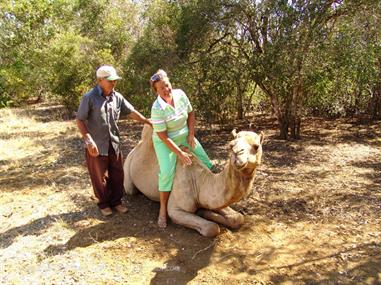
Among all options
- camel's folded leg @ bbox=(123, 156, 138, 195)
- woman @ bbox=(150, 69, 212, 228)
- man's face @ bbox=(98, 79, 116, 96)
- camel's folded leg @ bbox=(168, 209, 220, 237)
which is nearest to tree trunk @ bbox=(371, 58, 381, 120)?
woman @ bbox=(150, 69, 212, 228)

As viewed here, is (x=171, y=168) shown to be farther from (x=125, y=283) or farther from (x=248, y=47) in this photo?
(x=248, y=47)

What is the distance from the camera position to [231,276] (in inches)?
136

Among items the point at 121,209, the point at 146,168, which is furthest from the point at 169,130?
the point at 121,209

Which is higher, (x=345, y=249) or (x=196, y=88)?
(x=196, y=88)

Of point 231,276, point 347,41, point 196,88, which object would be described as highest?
point 347,41

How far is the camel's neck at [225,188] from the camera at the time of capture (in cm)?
344

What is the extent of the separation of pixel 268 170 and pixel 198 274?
3.34 metres

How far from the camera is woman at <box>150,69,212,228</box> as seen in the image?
3885 mm

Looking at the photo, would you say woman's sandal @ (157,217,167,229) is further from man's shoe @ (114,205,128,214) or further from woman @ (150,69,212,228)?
man's shoe @ (114,205,128,214)

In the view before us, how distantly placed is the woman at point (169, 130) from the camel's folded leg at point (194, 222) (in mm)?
211

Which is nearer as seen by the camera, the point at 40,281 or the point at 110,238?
the point at 40,281

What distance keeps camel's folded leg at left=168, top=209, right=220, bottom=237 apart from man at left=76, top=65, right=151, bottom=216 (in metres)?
0.91

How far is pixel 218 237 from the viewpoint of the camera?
4.04 metres

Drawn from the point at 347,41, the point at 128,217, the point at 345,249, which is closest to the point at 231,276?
the point at 345,249
